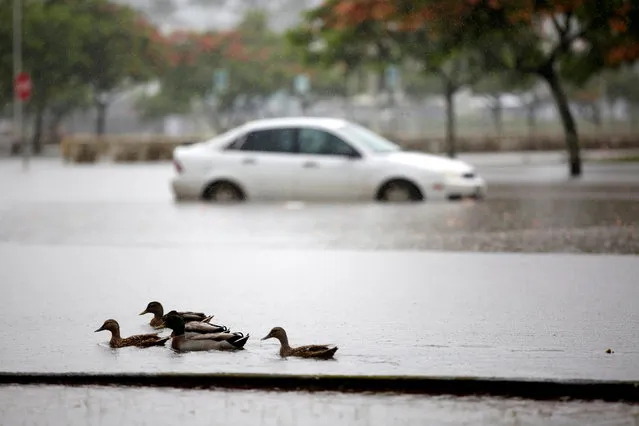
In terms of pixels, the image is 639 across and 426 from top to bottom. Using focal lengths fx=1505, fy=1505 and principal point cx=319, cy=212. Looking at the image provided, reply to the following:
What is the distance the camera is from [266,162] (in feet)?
85.7

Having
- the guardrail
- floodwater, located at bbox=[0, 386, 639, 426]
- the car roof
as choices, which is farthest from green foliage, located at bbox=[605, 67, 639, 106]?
floodwater, located at bbox=[0, 386, 639, 426]

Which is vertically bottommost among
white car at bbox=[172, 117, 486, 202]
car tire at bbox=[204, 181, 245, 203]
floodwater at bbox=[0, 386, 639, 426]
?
floodwater at bbox=[0, 386, 639, 426]

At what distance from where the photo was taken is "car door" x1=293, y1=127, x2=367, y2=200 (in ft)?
84.0

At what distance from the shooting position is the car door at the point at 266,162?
85.5 ft

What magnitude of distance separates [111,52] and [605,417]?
2719 inches

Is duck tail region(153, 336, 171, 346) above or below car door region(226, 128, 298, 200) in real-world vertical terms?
below

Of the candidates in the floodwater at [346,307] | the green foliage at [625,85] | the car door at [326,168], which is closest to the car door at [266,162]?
the car door at [326,168]

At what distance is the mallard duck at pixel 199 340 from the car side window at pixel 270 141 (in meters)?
16.7

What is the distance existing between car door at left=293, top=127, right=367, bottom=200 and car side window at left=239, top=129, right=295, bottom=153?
18cm

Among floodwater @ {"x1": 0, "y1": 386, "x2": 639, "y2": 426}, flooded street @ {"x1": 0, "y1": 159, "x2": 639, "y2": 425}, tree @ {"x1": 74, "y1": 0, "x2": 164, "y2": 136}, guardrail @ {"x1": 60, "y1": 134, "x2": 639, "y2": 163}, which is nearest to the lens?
floodwater @ {"x1": 0, "y1": 386, "x2": 639, "y2": 426}

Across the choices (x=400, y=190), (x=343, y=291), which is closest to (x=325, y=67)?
(x=400, y=190)

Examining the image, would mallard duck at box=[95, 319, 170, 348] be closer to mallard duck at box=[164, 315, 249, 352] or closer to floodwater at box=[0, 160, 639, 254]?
mallard duck at box=[164, 315, 249, 352]

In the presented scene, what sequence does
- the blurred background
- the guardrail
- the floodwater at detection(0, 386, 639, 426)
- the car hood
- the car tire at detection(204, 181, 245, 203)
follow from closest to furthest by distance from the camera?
the floodwater at detection(0, 386, 639, 426)
the car hood
the car tire at detection(204, 181, 245, 203)
the blurred background
the guardrail

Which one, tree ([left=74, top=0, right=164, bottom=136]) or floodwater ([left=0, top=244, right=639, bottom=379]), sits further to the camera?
tree ([left=74, top=0, right=164, bottom=136])
